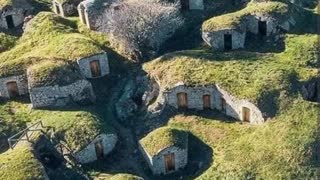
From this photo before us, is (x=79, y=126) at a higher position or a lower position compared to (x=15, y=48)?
lower

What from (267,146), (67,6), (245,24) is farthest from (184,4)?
(267,146)

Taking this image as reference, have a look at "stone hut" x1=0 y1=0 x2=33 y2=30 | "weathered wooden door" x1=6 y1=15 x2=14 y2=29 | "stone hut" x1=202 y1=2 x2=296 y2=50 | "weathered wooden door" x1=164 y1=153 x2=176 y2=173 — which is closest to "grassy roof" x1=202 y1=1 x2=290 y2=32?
"stone hut" x1=202 y1=2 x2=296 y2=50

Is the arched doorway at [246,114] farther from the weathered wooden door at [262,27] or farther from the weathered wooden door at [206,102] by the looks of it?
the weathered wooden door at [262,27]

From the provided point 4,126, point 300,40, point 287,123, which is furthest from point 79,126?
point 300,40

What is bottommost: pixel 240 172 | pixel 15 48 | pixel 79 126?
pixel 240 172

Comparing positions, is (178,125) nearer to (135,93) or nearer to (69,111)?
(135,93)

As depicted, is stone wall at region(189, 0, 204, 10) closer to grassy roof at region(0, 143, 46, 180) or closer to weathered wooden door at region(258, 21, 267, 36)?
weathered wooden door at region(258, 21, 267, 36)

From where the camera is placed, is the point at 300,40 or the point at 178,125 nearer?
the point at 178,125
